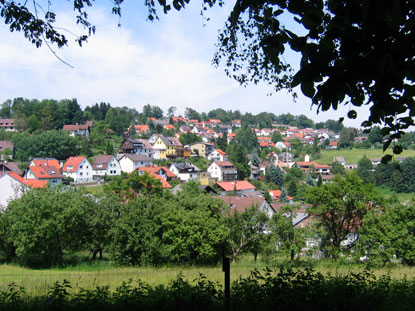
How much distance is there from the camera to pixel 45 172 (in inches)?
1864

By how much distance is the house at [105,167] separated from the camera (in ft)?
178

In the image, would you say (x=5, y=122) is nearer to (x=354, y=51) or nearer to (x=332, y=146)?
(x=332, y=146)

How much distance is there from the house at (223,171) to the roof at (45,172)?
24440 mm

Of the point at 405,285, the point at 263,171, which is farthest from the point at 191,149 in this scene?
the point at 405,285

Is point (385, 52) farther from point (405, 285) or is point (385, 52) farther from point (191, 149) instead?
point (191, 149)

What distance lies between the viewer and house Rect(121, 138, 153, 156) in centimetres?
6838

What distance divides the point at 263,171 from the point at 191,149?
51.7ft

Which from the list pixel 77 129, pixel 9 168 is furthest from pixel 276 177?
pixel 77 129

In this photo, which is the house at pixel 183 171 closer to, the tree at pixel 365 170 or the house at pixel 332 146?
the tree at pixel 365 170

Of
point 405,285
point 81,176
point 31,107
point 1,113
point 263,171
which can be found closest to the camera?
point 405,285

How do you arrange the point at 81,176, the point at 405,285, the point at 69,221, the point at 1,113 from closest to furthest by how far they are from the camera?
the point at 405,285, the point at 69,221, the point at 81,176, the point at 1,113

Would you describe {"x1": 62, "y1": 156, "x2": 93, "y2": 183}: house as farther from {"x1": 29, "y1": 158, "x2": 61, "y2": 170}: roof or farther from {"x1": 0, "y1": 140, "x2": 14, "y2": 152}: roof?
{"x1": 0, "y1": 140, "x2": 14, "y2": 152}: roof

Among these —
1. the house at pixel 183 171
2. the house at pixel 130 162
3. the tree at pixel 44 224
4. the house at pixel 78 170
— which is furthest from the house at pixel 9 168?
the tree at pixel 44 224

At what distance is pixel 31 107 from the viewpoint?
87.6 metres
